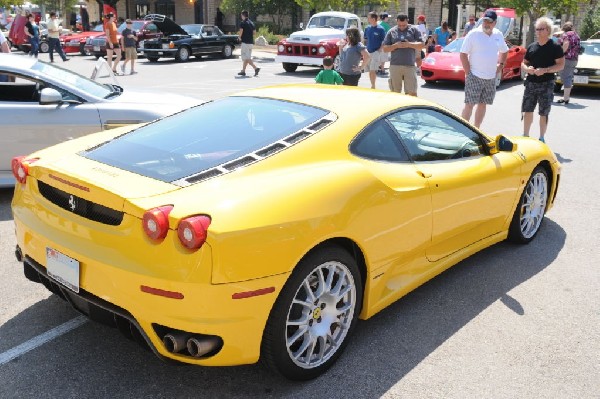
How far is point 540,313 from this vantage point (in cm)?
406

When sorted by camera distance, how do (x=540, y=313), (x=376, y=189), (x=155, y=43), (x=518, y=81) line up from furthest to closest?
(x=155, y=43) < (x=518, y=81) < (x=540, y=313) < (x=376, y=189)

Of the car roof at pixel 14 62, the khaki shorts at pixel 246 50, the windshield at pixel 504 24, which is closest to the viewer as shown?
the car roof at pixel 14 62

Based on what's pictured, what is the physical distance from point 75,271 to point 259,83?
14434mm

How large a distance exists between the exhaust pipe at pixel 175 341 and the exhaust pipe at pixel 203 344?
0.03m

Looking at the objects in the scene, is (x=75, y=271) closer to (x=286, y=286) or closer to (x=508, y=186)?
(x=286, y=286)

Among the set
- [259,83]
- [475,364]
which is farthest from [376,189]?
[259,83]

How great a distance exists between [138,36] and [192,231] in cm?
2337

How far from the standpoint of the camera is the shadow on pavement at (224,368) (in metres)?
3.09

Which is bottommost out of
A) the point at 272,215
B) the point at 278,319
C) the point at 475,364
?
the point at 475,364

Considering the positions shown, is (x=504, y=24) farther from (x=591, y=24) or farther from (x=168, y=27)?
(x=591, y=24)

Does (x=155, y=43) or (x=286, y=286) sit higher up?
(x=155, y=43)

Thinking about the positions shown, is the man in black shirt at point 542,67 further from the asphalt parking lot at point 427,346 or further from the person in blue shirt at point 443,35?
the person in blue shirt at point 443,35

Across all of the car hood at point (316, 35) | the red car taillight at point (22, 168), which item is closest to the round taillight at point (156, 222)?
the red car taillight at point (22, 168)

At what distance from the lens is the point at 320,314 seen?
320 cm
